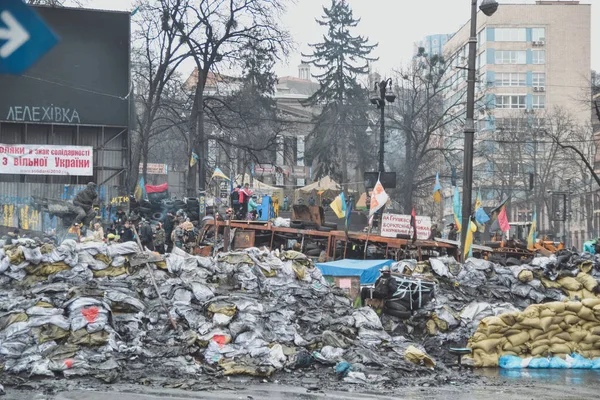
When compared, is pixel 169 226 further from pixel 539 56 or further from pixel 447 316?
pixel 539 56

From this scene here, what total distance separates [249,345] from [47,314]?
132 inches

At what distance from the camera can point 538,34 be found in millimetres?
79562

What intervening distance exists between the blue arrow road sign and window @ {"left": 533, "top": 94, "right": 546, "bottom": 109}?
3153 inches

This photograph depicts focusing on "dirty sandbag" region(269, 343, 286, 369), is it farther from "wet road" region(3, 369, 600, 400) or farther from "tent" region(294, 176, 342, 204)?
"tent" region(294, 176, 342, 204)

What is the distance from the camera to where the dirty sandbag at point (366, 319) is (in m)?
15.4

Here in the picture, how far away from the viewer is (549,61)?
79.8m

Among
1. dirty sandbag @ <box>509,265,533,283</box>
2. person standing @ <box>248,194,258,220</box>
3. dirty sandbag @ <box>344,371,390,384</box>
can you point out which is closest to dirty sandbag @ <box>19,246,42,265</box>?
dirty sandbag @ <box>344,371,390,384</box>

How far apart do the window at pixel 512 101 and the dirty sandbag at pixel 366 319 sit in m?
68.1

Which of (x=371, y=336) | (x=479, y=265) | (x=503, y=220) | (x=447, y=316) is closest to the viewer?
(x=371, y=336)

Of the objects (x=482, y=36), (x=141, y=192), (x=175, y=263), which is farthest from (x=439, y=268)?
(x=482, y=36)

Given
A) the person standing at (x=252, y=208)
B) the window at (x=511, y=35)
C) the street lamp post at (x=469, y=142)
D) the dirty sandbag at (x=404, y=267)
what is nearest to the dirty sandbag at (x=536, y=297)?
the street lamp post at (x=469, y=142)

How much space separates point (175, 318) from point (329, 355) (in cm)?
295

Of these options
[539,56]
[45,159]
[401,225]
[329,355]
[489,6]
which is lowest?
[329,355]

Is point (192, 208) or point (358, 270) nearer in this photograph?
point (358, 270)
